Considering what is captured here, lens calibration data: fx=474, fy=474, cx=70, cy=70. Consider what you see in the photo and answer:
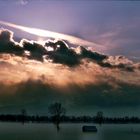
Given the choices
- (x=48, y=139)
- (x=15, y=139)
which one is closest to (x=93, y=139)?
(x=48, y=139)

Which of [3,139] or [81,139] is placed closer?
[3,139]

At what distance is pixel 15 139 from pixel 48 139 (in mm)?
14423

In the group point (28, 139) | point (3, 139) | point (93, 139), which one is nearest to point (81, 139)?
point (93, 139)

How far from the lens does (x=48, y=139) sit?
572ft

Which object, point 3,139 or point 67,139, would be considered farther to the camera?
point 67,139

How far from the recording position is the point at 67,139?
17788cm

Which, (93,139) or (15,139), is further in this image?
(93,139)

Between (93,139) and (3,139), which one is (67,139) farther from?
(3,139)

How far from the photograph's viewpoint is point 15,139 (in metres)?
165

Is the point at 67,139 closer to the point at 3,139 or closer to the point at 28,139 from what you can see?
the point at 28,139

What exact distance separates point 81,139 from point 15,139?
28.2 meters

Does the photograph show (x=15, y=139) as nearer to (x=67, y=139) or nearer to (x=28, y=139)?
(x=28, y=139)

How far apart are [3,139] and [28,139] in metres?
11.3

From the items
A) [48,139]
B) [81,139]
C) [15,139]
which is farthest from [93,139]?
[15,139]
